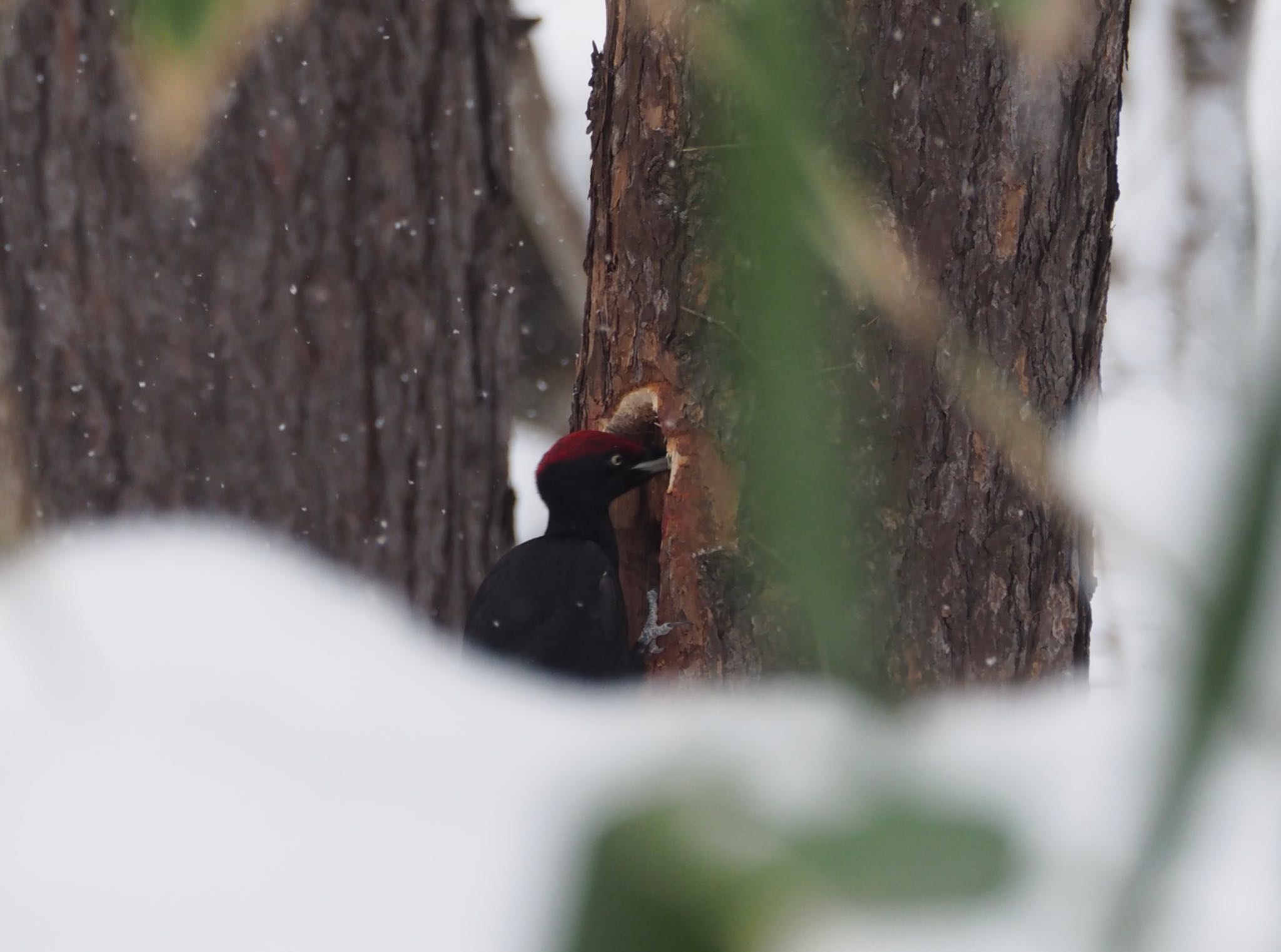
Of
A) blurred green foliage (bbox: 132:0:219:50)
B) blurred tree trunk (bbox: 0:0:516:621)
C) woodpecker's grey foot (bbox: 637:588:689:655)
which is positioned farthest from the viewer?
blurred tree trunk (bbox: 0:0:516:621)

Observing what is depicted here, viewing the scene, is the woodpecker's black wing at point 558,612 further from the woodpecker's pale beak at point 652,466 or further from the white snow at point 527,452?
the white snow at point 527,452

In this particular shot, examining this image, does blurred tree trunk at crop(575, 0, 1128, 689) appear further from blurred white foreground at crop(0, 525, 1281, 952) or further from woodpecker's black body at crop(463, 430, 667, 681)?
blurred white foreground at crop(0, 525, 1281, 952)

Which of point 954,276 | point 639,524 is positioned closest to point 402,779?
point 954,276

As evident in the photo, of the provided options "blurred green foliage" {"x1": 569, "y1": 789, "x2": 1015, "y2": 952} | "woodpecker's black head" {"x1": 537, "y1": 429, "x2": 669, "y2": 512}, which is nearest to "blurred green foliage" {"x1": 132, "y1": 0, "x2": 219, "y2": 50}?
"blurred green foliage" {"x1": 569, "y1": 789, "x2": 1015, "y2": 952}

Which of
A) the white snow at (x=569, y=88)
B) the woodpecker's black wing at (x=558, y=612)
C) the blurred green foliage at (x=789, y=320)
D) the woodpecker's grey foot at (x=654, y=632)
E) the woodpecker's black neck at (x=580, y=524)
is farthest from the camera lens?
the white snow at (x=569, y=88)

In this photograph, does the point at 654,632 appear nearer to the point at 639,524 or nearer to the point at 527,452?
the point at 639,524

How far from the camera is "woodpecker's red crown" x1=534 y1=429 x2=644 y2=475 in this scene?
7.83ft

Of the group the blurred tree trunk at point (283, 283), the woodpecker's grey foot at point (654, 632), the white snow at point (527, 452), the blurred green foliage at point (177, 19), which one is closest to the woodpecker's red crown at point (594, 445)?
the woodpecker's grey foot at point (654, 632)

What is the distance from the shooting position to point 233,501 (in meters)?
2.94

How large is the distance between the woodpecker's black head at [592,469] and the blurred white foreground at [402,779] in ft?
4.84

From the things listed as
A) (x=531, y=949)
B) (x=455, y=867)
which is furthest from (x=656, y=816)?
(x=455, y=867)

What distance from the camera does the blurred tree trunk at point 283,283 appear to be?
282 centimetres

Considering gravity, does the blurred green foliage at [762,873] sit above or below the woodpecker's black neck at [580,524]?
below

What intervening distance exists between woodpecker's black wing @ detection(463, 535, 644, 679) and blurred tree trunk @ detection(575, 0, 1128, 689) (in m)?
0.23
